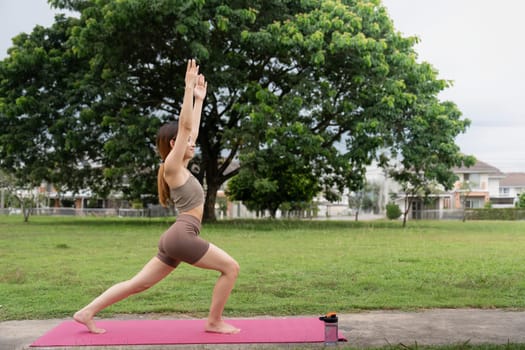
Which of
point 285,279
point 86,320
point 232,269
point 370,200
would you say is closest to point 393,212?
point 370,200

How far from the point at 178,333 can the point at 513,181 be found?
96262 mm

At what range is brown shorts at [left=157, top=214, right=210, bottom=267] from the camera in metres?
5.67

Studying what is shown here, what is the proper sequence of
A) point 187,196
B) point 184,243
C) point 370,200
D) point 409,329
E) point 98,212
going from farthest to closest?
point 370,200 < point 98,212 < point 409,329 < point 187,196 < point 184,243

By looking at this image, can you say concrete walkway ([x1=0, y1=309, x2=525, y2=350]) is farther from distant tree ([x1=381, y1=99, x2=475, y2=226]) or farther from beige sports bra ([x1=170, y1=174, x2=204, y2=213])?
distant tree ([x1=381, y1=99, x2=475, y2=226])

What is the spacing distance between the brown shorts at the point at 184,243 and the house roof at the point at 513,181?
95144mm

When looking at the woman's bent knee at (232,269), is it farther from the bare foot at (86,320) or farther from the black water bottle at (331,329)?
the bare foot at (86,320)

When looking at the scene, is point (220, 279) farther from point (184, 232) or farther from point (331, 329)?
point (331, 329)

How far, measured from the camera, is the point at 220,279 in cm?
591

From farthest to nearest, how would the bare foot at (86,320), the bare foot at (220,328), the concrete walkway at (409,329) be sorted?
the bare foot at (220,328) → the bare foot at (86,320) → the concrete walkway at (409,329)

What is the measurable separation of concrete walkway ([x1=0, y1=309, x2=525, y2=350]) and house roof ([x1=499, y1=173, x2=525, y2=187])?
9276cm

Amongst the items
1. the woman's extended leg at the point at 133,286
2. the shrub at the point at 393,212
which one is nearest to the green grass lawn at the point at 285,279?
the woman's extended leg at the point at 133,286

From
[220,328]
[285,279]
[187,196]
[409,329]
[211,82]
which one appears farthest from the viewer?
[211,82]

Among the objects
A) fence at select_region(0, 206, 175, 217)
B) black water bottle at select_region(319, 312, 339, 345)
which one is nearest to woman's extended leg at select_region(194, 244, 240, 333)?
black water bottle at select_region(319, 312, 339, 345)

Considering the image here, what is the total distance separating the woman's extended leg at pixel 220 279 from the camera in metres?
5.77
